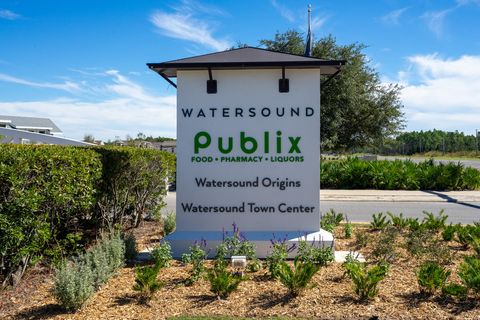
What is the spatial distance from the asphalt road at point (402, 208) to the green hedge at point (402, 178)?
3104 mm

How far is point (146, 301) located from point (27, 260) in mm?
1835

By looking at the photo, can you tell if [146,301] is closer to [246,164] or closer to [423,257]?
[246,164]

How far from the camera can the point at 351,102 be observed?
75.0 ft

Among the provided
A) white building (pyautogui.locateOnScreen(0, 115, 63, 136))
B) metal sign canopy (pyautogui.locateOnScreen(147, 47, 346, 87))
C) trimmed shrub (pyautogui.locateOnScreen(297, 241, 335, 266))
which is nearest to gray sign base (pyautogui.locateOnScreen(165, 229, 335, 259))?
trimmed shrub (pyautogui.locateOnScreen(297, 241, 335, 266))

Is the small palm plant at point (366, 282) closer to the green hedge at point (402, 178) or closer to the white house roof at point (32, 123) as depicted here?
the green hedge at point (402, 178)

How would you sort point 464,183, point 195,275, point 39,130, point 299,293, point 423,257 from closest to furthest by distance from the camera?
point 299,293, point 195,275, point 423,257, point 464,183, point 39,130

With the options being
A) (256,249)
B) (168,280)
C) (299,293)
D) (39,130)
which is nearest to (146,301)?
(168,280)

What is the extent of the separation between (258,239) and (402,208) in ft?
27.1

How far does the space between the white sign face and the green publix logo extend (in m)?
0.02

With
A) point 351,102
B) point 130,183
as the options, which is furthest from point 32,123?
point 130,183

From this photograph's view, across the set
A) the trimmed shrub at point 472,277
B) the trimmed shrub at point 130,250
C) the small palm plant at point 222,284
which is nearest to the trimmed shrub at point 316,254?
the small palm plant at point 222,284

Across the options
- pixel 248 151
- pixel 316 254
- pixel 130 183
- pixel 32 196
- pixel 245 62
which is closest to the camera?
pixel 32 196

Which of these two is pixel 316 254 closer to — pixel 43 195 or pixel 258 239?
pixel 258 239

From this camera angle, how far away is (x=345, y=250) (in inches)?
275
